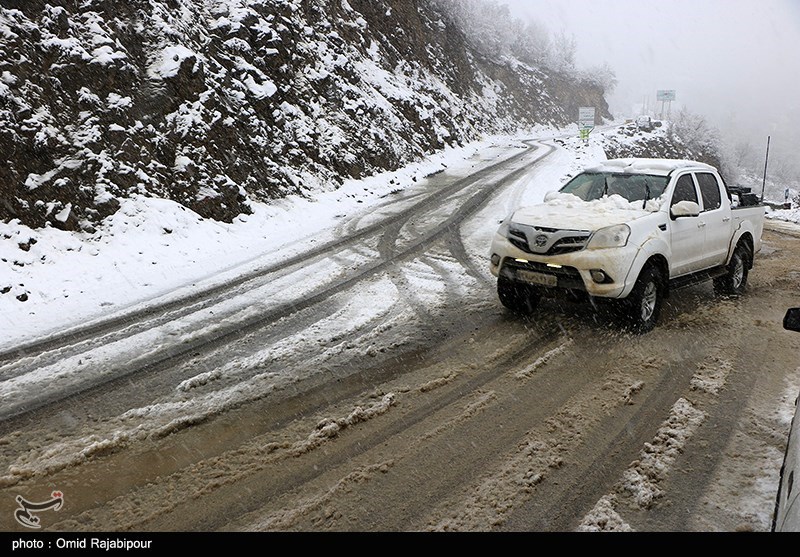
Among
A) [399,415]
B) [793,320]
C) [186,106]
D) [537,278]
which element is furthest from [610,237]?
[186,106]

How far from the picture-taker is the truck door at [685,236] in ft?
21.1

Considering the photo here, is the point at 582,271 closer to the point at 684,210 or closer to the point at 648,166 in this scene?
the point at 684,210

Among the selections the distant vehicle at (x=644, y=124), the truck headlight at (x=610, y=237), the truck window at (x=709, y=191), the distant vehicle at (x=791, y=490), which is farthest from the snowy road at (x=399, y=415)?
the distant vehicle at (x=644, y=124)

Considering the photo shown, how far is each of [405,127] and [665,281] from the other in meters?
18.6

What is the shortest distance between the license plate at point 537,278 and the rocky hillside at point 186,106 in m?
7.63

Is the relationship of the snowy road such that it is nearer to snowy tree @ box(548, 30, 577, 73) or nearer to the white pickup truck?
the white pickup truck

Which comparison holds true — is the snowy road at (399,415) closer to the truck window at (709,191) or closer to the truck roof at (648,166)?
the truck window at (709,191)

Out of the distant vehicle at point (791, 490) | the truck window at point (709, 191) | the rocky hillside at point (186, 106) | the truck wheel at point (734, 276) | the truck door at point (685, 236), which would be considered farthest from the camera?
the rocky hillside at point (186, 106)

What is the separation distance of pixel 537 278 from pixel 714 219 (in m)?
2.84

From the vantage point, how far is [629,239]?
579cm

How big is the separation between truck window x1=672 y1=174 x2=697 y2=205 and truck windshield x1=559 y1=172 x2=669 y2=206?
17 cm

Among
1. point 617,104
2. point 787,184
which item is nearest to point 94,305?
point 787,184
